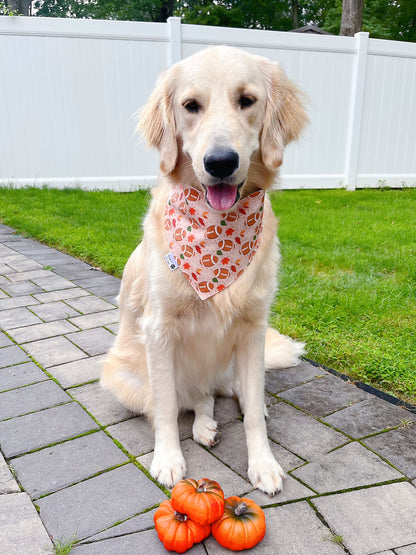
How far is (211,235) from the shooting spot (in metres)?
2.12

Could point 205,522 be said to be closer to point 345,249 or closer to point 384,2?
point 345,249

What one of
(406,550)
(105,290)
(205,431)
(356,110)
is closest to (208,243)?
(205,431)

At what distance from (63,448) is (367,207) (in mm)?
6254

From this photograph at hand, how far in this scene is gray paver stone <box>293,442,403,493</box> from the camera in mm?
1924

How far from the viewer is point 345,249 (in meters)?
5.09

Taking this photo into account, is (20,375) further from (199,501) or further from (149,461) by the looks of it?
(199,501)

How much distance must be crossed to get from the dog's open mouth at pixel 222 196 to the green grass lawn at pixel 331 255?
2.26 ft

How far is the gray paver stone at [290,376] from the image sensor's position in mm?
2707

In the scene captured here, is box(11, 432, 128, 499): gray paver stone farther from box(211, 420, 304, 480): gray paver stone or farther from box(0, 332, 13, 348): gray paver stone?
box(0, 332, 13, 348): gray paver stone

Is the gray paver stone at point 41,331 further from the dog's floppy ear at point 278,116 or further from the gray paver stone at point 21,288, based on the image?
the dog's floppy ear at point 278,116

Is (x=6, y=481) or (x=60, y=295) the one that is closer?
(x=6, y=481)

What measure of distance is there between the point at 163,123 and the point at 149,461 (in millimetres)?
1453

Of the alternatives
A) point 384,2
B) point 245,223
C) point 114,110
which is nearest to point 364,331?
point 245,223

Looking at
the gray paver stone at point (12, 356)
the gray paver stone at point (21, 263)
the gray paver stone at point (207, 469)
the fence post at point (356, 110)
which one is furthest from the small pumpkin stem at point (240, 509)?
the fence post at point (356, 110)
